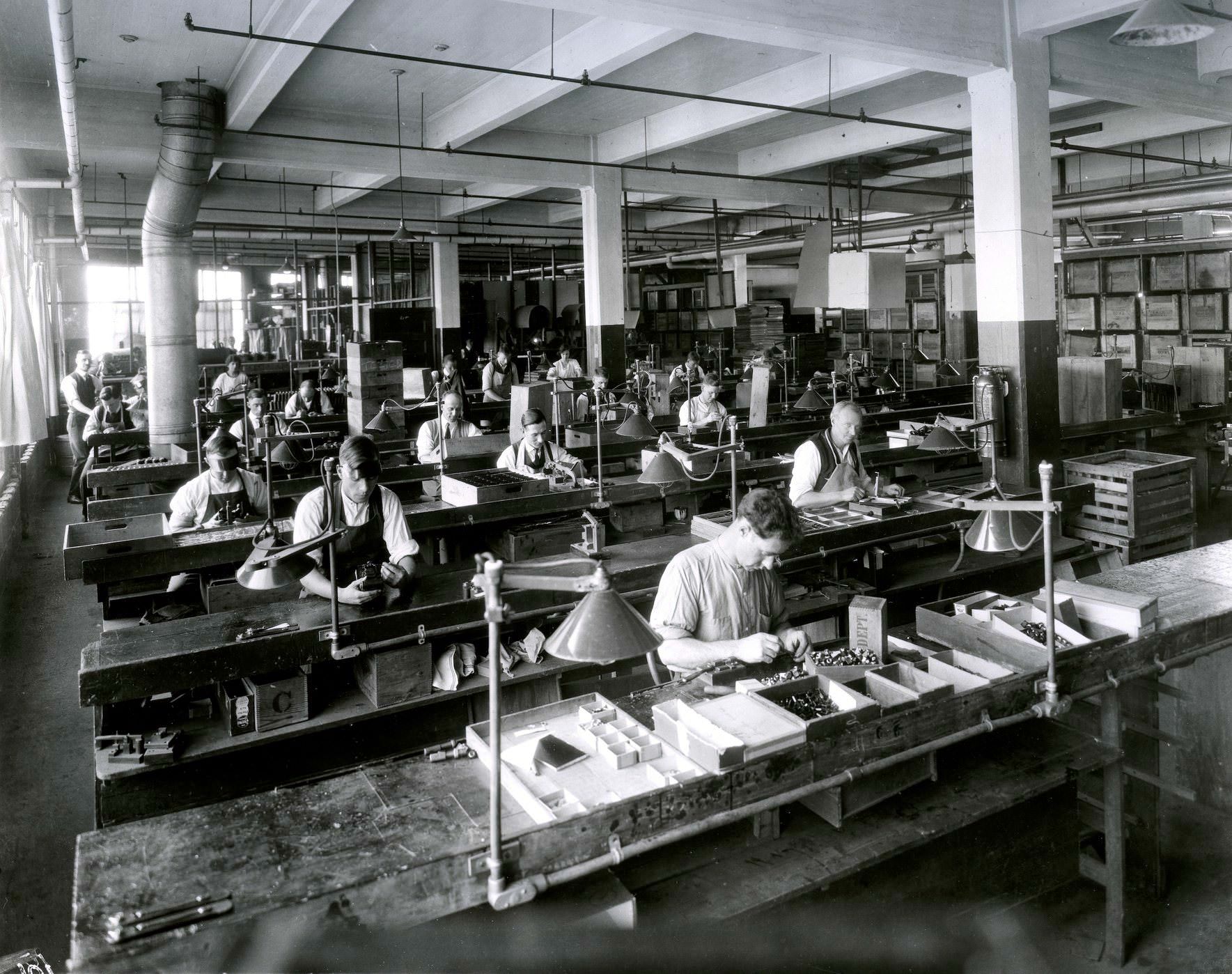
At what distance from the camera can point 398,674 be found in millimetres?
3836

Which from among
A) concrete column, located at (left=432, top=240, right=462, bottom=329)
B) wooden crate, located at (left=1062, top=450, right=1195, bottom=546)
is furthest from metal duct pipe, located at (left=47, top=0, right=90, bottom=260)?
concrete column, located at (left=432, top=240, right=462, bottom=329)

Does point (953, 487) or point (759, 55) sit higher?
point (759, 55)

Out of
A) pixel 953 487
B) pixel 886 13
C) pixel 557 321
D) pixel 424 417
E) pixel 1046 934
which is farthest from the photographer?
pixel 557 321

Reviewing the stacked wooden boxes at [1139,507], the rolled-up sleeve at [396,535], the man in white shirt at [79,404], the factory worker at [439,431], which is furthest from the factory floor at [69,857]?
the man in white shirt at [79,404]

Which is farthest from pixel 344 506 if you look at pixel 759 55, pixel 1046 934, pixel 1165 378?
pixel 1165 378

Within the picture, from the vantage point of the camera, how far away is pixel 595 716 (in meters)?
2.81

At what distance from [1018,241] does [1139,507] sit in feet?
6.36

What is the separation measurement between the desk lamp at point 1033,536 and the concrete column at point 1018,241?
4073 millimetres

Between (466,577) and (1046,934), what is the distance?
2634mm

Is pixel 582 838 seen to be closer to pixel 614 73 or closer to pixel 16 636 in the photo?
pixel 16 636

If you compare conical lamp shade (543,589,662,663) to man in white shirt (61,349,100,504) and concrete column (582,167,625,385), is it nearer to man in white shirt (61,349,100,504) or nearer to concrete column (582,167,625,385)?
man in white shirt (61,349,100,504)

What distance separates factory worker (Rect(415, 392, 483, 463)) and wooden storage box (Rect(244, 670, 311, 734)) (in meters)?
3.46

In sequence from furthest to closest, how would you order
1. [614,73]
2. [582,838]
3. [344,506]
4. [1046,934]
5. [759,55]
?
1. [614,73]
2. [759,55]
3. [344,506]
4. [1046,934]
5. [582,838]

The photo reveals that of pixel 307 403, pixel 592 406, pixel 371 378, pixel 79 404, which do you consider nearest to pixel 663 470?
pixel 371 378
